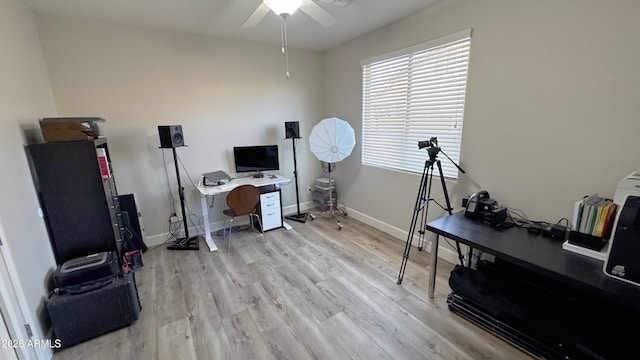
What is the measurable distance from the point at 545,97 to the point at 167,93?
151 inches

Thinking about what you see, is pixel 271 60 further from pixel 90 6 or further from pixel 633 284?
pixel 633 284

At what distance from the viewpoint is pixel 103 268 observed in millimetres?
1996

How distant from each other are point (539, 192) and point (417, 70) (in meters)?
1.67

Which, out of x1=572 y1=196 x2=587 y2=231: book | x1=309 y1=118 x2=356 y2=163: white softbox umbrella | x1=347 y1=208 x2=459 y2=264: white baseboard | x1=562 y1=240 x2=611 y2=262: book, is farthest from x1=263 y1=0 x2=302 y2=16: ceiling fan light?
x1=347 y1=208 x2=459 y2=264: white baseboard

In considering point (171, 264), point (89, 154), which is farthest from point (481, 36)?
point (171, 264)

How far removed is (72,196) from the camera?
209cm

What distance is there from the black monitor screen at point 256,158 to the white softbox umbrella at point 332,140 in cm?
69

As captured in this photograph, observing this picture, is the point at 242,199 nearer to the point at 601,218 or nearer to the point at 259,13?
the point at 259,13

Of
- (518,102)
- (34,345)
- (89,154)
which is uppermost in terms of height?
(518,102)

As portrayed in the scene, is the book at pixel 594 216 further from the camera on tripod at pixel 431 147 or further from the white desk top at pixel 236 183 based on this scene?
the white desk top at pixel 236 183

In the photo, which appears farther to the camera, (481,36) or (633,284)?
(481,36)

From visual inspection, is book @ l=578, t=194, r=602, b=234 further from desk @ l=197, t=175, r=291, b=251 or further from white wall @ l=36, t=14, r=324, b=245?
white wall @ l=36, t=14, r=324, b=245

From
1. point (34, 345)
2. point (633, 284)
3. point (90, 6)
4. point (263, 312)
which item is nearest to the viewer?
point (633, 284)

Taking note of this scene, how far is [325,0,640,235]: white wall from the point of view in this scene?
64.4 inches
